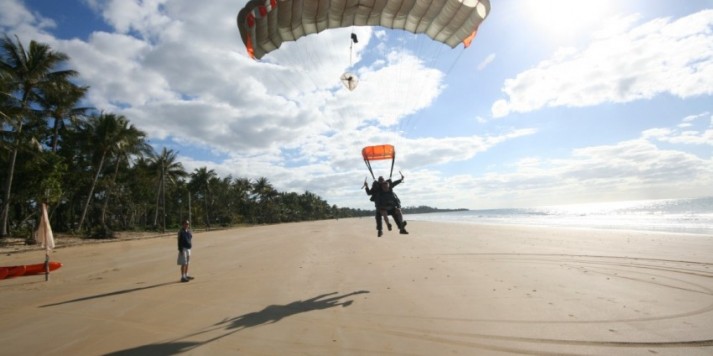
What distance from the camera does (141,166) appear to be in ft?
149

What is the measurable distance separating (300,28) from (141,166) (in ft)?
142

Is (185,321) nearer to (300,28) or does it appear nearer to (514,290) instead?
(514,290)

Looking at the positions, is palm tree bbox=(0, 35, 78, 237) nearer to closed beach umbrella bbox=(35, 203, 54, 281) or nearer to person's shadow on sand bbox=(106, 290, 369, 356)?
closed beach umbrella bbox=(35, 203, 54, 281)

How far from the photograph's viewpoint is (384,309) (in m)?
6.32

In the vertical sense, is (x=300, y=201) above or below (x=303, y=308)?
above

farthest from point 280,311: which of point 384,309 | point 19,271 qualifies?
point 19,271

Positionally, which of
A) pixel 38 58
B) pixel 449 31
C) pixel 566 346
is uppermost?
pixel 38 58

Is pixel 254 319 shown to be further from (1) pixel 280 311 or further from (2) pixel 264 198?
(2) pixel 264 198

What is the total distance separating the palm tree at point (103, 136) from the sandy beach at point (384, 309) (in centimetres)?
2367

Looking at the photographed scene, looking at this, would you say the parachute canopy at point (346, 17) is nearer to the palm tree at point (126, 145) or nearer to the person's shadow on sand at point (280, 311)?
the person's shadow on sand at point (280, 311)

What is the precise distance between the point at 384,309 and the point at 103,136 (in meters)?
33.0

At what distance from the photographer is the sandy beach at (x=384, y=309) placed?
4766mm

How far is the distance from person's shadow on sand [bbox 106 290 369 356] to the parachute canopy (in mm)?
6700

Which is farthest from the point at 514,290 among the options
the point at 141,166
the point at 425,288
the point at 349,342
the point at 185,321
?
the point at 141,166
